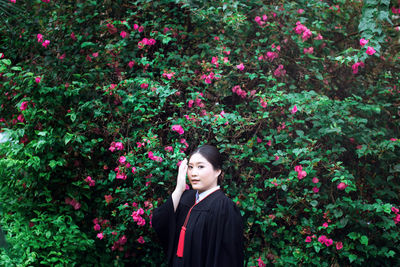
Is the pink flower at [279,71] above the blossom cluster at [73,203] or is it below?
above

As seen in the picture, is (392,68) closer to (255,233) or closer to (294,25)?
(294,25)

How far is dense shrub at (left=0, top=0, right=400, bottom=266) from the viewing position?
3293 millimetres

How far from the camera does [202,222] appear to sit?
2.45m

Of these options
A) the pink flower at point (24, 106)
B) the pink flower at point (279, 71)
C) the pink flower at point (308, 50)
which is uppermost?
the pink flower at point (308, 50)

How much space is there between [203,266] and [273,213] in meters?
1.35

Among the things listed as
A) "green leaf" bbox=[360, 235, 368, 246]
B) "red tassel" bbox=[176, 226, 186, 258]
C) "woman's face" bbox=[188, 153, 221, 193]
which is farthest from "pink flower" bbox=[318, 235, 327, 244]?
"red tassel" bbox=[176, 226, 186, 258]

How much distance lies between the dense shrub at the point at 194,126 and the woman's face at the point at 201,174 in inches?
20.0

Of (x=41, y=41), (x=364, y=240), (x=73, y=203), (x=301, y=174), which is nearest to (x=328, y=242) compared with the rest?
(x=364, y=240)

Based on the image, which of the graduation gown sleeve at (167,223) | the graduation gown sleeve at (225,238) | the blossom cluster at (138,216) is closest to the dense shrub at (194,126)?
the blossom cluster at (138,216)

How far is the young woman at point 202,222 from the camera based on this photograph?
7.88ft

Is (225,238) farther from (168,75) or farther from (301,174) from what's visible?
(168,75)

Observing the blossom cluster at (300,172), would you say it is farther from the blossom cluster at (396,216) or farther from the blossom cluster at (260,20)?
the blossom cluster at (260,20)

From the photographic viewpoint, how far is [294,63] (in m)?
4.01

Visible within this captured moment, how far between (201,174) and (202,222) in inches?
11.6
